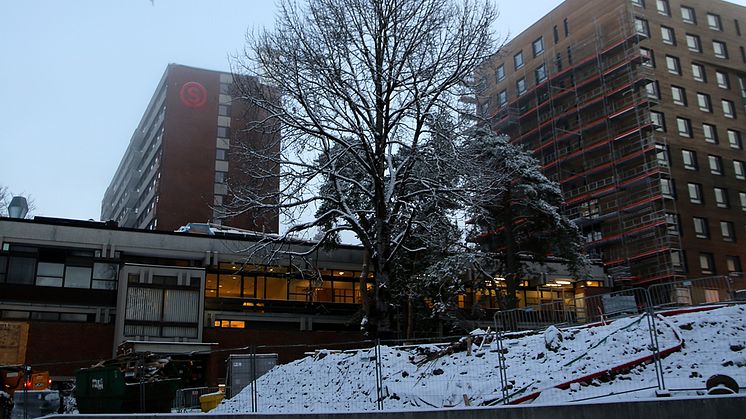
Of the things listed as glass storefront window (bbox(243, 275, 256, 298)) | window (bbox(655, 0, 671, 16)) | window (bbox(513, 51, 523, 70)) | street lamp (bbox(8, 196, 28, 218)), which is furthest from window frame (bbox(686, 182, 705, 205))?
street lamp (bbox(8, 196, 28, 218))

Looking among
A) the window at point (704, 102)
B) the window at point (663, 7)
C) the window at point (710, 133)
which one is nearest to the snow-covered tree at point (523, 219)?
the window at point (710, 133)

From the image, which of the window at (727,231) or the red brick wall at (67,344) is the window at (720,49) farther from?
the red brick wall at (67,344)

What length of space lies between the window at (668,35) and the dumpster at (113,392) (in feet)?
182

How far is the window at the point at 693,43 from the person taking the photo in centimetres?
6066

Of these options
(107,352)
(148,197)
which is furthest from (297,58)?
(148,197)

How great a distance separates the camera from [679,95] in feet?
192

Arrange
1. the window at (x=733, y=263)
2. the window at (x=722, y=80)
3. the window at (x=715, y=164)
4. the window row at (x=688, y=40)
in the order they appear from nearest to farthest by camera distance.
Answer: the window at (x=733, y=263) → the window at (x=715, y=164) → the window row at (x=688, y=40) → the window at (x=722, y=80)

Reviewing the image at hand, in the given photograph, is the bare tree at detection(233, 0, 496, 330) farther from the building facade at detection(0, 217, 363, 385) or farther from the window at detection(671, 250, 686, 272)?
the window at detection(671, 250, 686, 272)

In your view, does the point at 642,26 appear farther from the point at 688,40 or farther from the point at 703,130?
the point at 703,130

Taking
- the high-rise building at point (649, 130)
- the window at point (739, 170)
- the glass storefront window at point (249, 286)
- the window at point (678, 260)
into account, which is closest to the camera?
the glass storefront window at point (249, 286)

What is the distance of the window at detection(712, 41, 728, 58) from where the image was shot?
61.7 m

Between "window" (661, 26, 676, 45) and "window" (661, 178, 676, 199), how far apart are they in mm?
13644

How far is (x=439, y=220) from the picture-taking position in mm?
28781

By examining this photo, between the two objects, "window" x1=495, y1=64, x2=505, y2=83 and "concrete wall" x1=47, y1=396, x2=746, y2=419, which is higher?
"window" x1=495, y1=64, x2=505, y2=83
